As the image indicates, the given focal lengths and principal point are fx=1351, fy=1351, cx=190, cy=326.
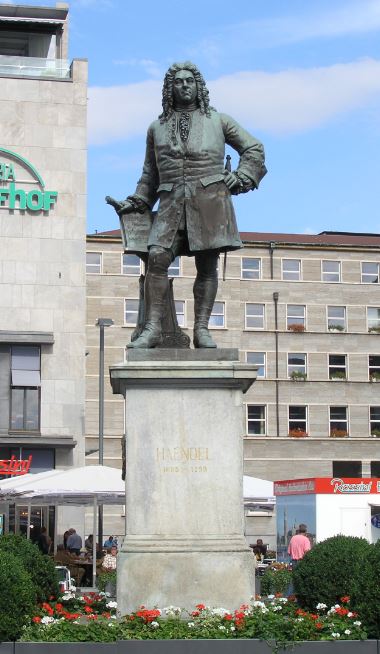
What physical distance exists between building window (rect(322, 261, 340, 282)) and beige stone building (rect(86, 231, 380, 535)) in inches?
2.6

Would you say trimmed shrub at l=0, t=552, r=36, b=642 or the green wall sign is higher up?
the green wall sign

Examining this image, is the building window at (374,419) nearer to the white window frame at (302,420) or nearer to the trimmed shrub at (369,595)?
the white window frame at (302,420)

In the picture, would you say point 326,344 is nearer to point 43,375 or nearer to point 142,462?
point 43,375

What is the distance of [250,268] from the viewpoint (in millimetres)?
87938

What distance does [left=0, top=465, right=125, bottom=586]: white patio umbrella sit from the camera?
3012 centimetres

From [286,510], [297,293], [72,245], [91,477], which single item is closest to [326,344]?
[297,293]

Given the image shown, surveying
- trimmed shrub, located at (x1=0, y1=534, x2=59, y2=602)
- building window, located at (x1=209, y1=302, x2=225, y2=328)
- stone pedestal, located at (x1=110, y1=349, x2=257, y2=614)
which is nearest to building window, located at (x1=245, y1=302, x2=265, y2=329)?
building window, located at (x1=209, y1=302, x2=225, y2=328)

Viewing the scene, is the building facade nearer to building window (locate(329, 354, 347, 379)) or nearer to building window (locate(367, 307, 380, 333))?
building window (locate(329, 354, 347, 379))

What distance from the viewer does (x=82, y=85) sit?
187 feet

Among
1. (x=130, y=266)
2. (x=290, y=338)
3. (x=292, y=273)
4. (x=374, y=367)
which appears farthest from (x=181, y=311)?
(x=374, y=367)

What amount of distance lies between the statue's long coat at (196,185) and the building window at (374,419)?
238 feet

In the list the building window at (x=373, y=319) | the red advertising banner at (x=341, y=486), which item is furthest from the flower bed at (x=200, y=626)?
the building window at (x=373, y=319)

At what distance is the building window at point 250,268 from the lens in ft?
288

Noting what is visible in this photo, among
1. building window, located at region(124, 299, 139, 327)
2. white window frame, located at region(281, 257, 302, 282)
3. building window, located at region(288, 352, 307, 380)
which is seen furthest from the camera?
white window frame, located at region(281, 257, 302, 282)
